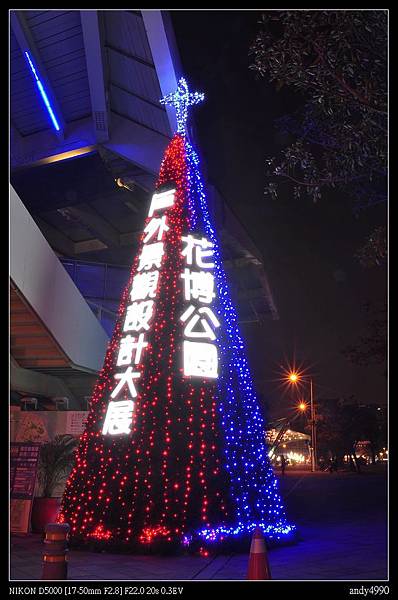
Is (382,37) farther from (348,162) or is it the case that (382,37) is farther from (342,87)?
(348,162)

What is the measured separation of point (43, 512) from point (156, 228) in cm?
515

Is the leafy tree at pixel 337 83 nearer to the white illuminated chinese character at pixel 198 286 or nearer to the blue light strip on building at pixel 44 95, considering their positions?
the white illuminated chinese character at pixel 198 286

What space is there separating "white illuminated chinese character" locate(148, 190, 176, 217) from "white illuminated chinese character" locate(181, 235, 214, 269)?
2.50ft

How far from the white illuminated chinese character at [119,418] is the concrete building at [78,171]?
2715 millimetres

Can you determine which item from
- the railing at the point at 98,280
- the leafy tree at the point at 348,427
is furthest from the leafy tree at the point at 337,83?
the leafy tree at the point at 348,427

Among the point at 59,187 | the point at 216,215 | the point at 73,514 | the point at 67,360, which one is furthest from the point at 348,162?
the point at 59,187

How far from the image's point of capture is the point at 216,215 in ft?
57.8

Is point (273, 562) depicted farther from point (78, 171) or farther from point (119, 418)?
point (78, 171)

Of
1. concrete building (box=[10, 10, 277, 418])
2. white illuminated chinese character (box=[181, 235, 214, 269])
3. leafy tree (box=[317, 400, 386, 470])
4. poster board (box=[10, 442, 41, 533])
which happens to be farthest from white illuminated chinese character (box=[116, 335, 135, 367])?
leafy tree (box=[317, 400, 386, 470])

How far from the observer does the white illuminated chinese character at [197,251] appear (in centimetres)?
830

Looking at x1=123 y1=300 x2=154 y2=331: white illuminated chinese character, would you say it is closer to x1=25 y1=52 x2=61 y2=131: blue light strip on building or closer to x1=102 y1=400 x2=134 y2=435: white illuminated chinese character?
x1=102 y1=400 x2=134 y2=435: white illuminated chinese character

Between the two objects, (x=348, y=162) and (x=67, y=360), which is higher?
(x=348, y=162)

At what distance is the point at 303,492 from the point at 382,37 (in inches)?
654

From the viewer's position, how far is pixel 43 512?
30.7ft
